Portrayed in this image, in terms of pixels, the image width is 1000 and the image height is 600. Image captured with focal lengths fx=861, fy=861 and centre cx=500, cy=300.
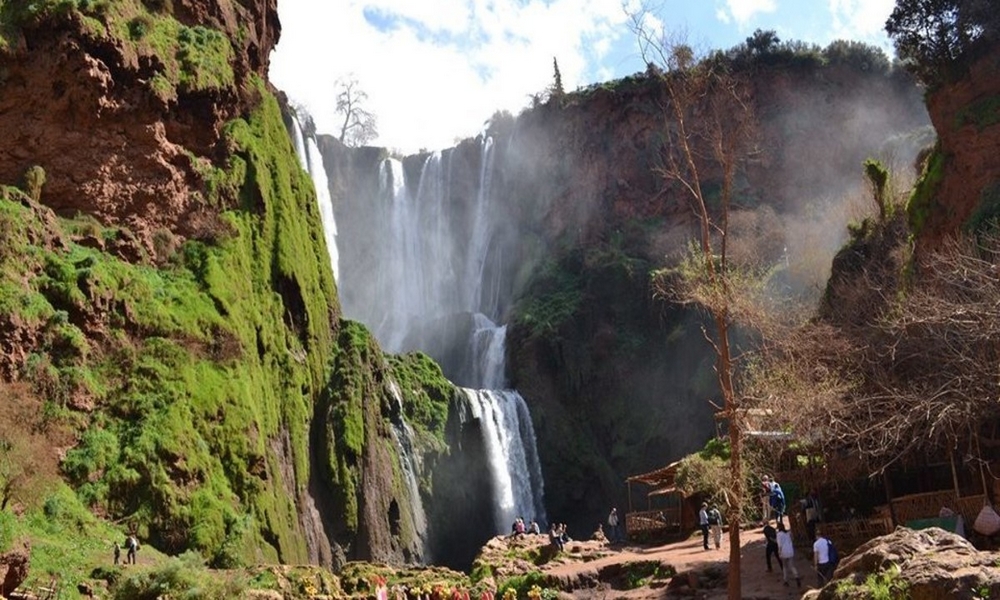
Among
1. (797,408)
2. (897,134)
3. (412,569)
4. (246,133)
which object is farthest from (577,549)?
(897,134)

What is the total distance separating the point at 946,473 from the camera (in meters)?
23.1

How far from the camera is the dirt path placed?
20000 millimetres

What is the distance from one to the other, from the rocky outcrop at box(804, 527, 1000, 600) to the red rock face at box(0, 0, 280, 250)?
25895 mm

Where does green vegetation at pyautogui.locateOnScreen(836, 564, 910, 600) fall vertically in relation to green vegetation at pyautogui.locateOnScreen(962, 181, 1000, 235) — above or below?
below

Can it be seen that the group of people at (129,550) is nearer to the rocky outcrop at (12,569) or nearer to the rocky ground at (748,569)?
the rocky outcrop at (12,569)

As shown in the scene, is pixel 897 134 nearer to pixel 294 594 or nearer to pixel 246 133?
pixel 246 133

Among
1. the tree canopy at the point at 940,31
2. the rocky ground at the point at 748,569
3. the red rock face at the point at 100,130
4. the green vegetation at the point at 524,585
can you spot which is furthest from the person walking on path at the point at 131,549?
the tree canopy at the point at 940,31

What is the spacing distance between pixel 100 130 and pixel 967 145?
28719 mm

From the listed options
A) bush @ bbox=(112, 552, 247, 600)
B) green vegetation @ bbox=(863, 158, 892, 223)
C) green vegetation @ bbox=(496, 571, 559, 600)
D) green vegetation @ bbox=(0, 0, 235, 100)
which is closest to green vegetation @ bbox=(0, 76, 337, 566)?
green vegetation @ bbox=(0, 0, 235, 100)

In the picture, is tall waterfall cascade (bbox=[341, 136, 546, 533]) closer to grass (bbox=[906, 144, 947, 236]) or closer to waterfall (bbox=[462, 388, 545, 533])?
waterfall (bbox=[462, 388, 545, 533])

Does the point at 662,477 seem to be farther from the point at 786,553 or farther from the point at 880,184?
the point at 786,553

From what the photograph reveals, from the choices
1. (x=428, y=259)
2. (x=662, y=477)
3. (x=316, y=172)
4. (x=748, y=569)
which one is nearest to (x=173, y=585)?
(x=748, y=569)

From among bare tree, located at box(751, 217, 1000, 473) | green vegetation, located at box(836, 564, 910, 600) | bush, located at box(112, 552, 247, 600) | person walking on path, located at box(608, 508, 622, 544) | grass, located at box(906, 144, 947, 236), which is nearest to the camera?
green vegetation, located at box(836, 564, 910, 600)

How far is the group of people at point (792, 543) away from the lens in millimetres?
17641
